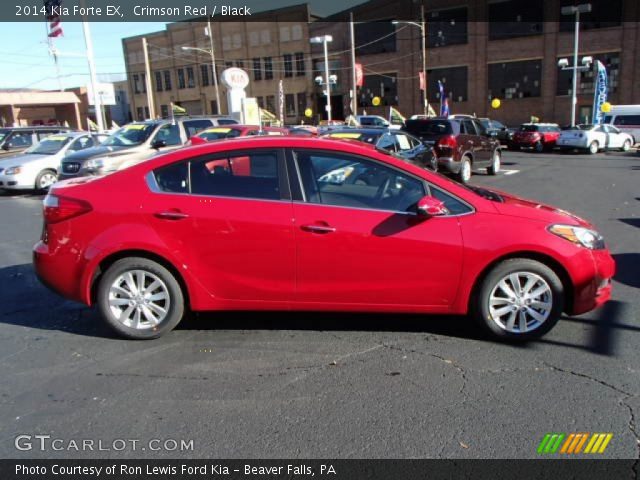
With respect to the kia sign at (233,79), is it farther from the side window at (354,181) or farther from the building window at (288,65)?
the building window at (288,65)

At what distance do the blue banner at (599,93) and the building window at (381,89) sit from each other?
2386 centimetres

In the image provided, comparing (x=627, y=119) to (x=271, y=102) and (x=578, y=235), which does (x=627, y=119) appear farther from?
(x=271, y=102)

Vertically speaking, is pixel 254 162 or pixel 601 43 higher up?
pixel 601 43

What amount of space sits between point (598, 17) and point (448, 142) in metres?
36.2

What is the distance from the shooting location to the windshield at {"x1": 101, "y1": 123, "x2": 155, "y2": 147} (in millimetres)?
13070

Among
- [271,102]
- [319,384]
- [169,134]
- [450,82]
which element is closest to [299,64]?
[271,102]

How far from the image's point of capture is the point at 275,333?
4.50 metres

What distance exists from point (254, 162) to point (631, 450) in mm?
3185

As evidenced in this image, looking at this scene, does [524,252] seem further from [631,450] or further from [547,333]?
[631,450]

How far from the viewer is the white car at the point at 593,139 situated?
25547 mm

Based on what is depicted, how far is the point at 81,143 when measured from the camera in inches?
599

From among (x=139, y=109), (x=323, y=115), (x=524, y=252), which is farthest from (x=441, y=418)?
(x=139, y=109)

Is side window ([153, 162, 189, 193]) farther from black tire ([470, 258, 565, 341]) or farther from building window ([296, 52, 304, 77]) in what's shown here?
building window ([296, 52, 304, 77])

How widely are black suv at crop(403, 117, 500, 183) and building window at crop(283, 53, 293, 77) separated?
150 ft
